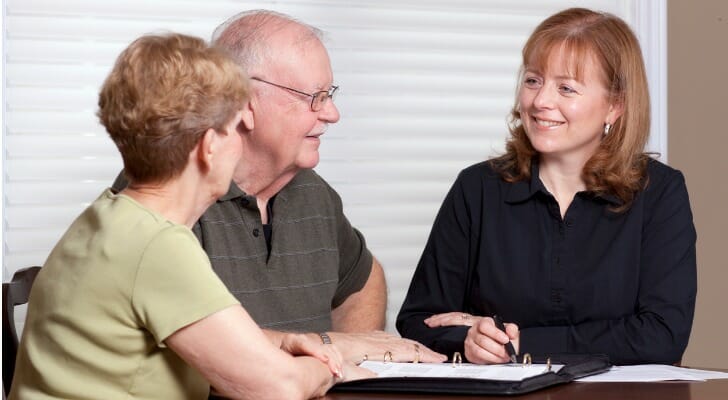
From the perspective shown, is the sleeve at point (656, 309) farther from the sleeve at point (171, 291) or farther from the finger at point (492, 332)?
the sleeve at point (171, 291)

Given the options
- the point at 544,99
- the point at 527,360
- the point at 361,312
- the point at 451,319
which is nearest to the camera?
the point at 527,360

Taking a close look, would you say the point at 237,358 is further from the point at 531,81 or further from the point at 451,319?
the point at 531,81

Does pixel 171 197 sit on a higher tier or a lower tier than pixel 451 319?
higher

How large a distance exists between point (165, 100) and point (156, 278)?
0.27 metres

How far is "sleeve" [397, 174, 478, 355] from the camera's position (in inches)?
107

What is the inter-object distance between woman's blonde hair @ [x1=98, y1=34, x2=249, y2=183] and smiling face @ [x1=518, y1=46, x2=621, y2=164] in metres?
1.05

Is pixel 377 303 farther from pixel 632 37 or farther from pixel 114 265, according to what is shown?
pixel 114 265

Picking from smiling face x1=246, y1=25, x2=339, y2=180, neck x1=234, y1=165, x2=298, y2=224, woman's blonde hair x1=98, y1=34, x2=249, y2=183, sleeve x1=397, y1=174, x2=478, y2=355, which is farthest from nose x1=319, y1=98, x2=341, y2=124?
woman's blonde hair x1=98, y1=34, x2=249, y2=183

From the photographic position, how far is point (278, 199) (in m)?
2.51

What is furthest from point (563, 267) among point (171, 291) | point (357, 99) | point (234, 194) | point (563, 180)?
point (171, 291)

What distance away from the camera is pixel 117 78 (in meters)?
1.72

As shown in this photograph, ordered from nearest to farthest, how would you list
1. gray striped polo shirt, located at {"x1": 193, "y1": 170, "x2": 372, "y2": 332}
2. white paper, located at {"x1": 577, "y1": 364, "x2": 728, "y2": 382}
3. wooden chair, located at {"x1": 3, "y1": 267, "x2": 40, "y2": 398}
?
1. white paper, located at {"x1": 577, "y1": 364, "x2": 728, "y2": 382}
2. wooden chair, located at {"x1": 3, "y1": 267, "x2": 40, "y2": 398}
3. gray striped polo shirt, located at {"x1": 193, "y1": 170, "x2": 372, "y2": 332}

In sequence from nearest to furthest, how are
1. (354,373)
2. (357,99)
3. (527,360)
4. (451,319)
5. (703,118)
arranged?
(354,373)
(527,360)
(451,319)
(357,99)
(703,118)

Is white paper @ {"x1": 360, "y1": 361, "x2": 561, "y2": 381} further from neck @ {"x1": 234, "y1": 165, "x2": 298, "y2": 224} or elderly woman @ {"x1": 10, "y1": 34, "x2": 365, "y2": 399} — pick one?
neck @ {"x1": 234, "y1": 165, "x2": 298, "y2": 224}
